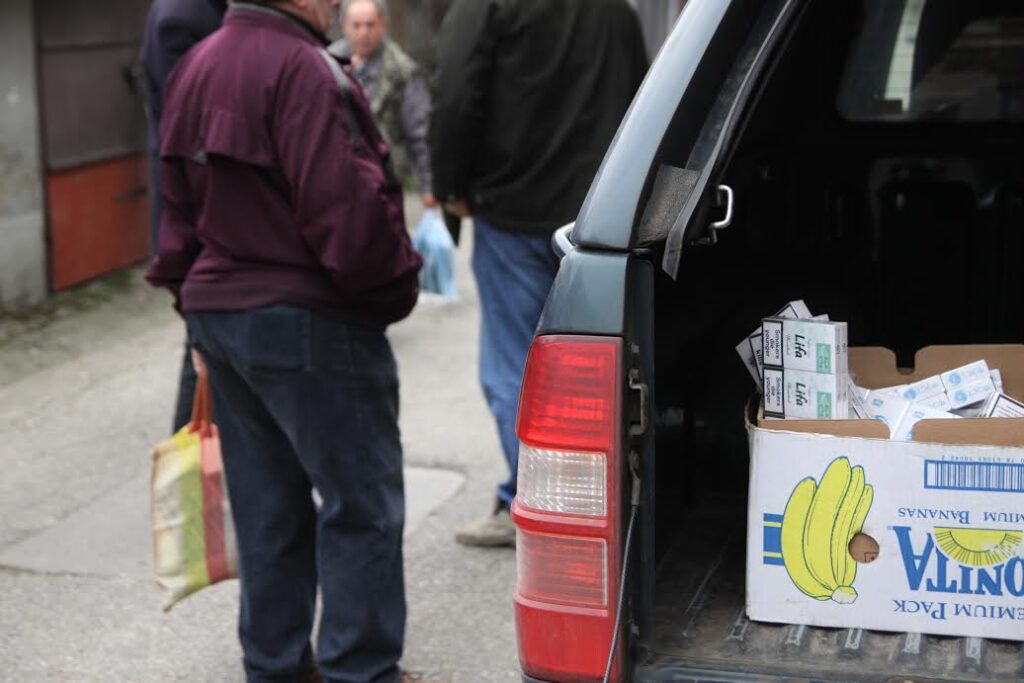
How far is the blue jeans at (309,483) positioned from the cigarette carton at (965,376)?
4.33 feet

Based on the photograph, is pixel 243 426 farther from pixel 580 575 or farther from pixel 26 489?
pixel 26 489

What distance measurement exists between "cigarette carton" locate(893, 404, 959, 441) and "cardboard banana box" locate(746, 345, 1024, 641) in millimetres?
266

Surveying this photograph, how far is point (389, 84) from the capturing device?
7621 millimetres

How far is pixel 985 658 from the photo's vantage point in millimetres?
2582

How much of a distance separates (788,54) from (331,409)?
1.40m

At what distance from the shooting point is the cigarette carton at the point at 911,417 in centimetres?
289

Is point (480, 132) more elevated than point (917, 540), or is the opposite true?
point (480, 132)

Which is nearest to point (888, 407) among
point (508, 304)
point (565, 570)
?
point (565, 570)

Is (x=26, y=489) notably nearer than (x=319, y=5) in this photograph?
No

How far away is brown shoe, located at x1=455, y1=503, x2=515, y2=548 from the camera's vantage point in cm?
514

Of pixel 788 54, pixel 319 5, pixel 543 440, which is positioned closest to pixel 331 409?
pixel 319 5

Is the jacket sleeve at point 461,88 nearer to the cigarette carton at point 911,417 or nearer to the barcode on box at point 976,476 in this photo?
the cigarette carton at point 911,417

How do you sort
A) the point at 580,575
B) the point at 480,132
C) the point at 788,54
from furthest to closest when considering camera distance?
the point at 480,132, the point at 788,54, the point at 580,575

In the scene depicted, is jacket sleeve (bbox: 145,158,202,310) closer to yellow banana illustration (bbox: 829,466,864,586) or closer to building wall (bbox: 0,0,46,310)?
yellow banana illustration (bbox: 829,466,864,586)
